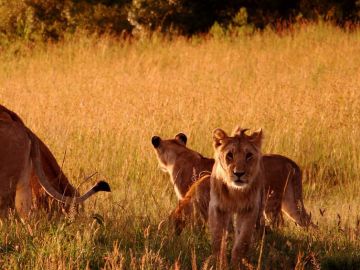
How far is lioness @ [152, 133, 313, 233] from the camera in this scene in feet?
20.8

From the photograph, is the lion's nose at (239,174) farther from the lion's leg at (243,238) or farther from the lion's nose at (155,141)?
the lion's nose at (155,141)

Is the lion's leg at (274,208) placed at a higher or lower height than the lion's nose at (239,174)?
lower

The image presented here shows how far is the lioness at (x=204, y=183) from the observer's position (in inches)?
249

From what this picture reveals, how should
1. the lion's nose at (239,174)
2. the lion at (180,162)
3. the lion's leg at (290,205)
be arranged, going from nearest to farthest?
the lion's nose at (239,174), the lion's leg at (290,205), the lion at (180,162)

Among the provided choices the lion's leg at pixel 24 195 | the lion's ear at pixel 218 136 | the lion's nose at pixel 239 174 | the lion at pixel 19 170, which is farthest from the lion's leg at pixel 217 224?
the lion's leg at pixel 24 195

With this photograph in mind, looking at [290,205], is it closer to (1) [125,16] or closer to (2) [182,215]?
(2) [182,215]

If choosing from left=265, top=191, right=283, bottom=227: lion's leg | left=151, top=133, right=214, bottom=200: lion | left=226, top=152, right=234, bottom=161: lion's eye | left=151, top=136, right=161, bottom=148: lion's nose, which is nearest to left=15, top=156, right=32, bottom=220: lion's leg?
left=226, top=152, right=234, bottom=161: lion's eye

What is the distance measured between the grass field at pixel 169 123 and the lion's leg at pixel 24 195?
0.11 m

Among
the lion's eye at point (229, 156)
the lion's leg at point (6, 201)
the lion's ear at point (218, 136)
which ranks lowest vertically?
the lion's leg at point (6, 201)

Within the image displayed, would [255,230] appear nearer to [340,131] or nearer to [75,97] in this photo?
[340,131]

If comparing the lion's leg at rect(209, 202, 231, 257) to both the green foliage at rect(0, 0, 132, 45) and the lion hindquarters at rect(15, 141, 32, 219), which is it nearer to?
the lion hindquarters at rect(15, 141, 32, 219)

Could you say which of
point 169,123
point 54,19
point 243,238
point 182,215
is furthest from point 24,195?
point 54,19

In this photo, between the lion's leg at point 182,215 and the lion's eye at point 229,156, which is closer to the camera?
the lion's eye at point 229,156

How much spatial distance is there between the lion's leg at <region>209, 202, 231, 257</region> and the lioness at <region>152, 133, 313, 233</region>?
0.44 meters
